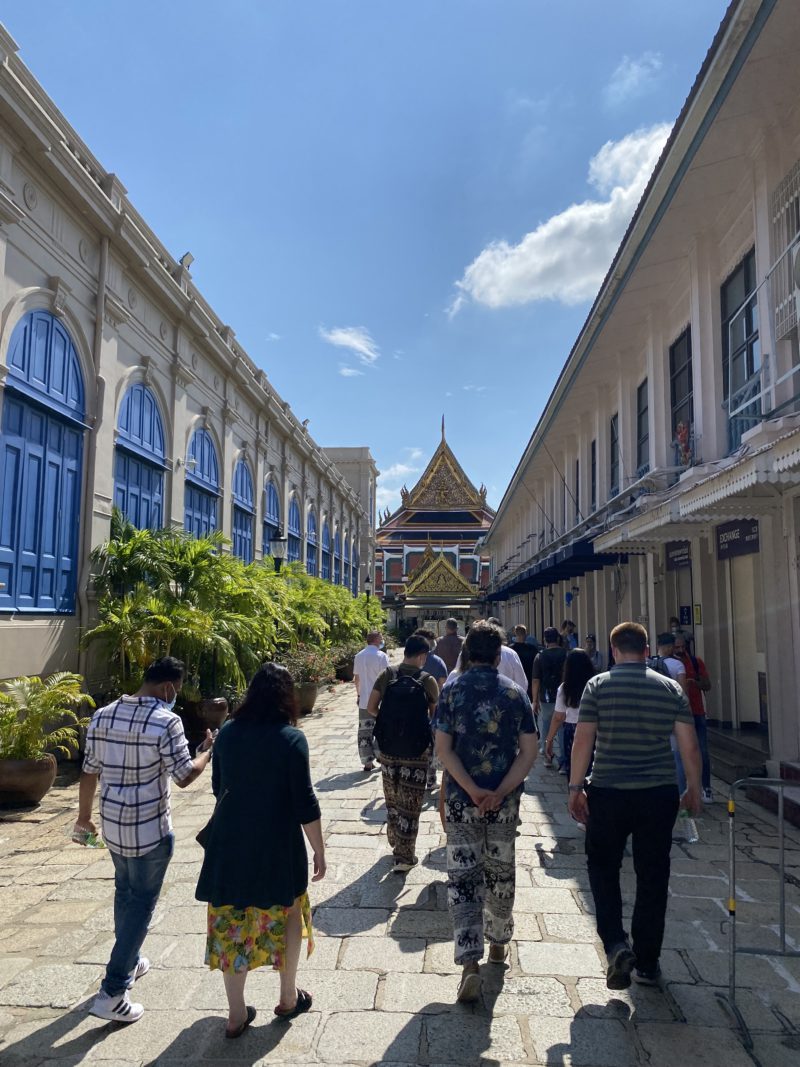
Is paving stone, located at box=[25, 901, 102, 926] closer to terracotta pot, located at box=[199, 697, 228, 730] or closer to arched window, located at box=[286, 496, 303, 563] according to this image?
terracotta pot, located at box=[199, 697, 228, 730]

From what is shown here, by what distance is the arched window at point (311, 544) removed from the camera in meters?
29.2

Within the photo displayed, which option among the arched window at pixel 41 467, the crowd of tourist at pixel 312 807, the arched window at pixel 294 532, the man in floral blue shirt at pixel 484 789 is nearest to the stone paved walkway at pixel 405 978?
the crowd of tourist at pixel 312 807

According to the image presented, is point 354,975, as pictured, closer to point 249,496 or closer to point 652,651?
point 652,651

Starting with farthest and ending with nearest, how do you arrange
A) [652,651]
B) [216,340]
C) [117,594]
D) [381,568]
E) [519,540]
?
[381,568] < [519,540] < [216,340] < [652,651] < [117,594]

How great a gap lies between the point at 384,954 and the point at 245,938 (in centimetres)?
116

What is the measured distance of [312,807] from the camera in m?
3.15

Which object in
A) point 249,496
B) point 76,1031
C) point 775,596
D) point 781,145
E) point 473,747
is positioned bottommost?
point 76,1031

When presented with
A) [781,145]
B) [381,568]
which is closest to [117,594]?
[781,145]

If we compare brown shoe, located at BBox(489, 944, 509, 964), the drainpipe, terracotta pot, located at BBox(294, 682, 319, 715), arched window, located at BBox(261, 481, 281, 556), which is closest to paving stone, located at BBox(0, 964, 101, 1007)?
brown shoe, located at BBox(489, 944, 509, 964)

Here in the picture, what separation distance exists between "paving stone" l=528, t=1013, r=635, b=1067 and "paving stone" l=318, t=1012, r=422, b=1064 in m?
0.54

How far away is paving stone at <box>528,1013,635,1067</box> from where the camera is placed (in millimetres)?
2975

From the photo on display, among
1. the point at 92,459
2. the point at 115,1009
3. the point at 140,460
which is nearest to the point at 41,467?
the point at 92,459

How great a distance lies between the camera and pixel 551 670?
27.5ft

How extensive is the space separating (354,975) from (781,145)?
8341 mm
